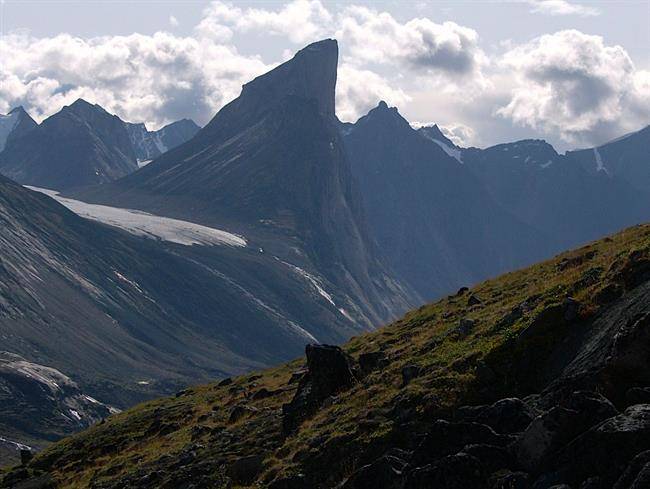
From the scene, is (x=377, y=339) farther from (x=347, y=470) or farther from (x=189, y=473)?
(x=347, y=470)

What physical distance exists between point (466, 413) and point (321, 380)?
1443 cm

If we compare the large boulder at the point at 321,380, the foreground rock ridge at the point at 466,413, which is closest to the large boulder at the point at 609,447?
the foreground rock ridge at the point at 466,413

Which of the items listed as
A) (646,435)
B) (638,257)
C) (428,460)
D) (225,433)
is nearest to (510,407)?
(428,460)

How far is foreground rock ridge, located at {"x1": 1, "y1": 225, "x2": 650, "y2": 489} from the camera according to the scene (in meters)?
21.9

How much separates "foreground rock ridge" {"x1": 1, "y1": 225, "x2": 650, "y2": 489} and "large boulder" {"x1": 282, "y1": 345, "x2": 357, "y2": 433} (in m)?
0.07

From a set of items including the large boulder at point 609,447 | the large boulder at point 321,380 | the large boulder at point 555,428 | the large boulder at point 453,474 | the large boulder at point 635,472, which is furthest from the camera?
the large boulder at point 321,380

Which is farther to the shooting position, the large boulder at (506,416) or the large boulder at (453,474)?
the large boulder at (506,416)

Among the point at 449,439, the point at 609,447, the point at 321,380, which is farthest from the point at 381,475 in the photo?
the point at 321,380

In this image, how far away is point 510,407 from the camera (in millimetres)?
24781

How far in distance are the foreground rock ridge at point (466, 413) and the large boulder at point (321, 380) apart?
7 cm

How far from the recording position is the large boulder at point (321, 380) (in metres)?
38.9

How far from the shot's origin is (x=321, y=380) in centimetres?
3988

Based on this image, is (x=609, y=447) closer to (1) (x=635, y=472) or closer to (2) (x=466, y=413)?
(1) (x=635, y=472)

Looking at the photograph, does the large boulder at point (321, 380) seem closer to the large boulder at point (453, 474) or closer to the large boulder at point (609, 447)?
the large boulder at point (453, 474)
